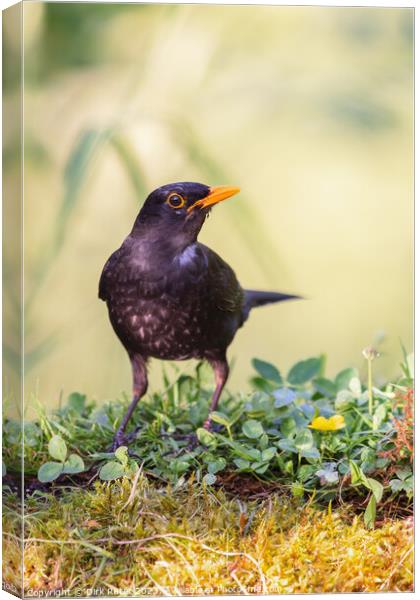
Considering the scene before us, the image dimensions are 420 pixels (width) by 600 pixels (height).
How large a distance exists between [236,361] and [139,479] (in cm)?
74

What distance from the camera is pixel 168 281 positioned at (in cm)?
411

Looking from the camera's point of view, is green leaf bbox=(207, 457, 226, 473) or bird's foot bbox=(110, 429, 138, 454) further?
bird's foot bbox=(110, 429, 138, 454)

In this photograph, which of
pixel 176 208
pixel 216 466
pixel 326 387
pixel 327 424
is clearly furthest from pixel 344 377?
pixel 176 208

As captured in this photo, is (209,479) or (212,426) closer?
(209,479)

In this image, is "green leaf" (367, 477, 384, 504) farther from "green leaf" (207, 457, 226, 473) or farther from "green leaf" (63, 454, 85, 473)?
"green leaf" (63, 454, 85, 473)

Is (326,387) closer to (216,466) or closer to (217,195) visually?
(216,466)

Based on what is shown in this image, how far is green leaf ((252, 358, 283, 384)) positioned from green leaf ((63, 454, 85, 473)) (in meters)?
0.88

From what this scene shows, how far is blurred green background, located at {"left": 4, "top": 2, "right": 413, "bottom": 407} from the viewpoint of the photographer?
Result: 391 centimetres

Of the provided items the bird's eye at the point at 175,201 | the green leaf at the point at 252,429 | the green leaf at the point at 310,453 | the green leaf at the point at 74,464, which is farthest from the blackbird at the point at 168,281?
the green leaf at the point at 310,453

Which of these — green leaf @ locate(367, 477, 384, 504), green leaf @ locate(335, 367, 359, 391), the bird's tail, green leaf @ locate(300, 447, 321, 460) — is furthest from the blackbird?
green leaf @ locate(367, 477, 384, 504)

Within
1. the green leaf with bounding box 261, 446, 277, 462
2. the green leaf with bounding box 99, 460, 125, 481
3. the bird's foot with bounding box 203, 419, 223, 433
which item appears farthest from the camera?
the bird's foot with bounding box 203, 419, 223, 433

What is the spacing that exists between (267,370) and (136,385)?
0.57 metres

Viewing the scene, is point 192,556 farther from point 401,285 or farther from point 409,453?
point 401,285

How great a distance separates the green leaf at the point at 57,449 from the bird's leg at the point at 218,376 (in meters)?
0.60
